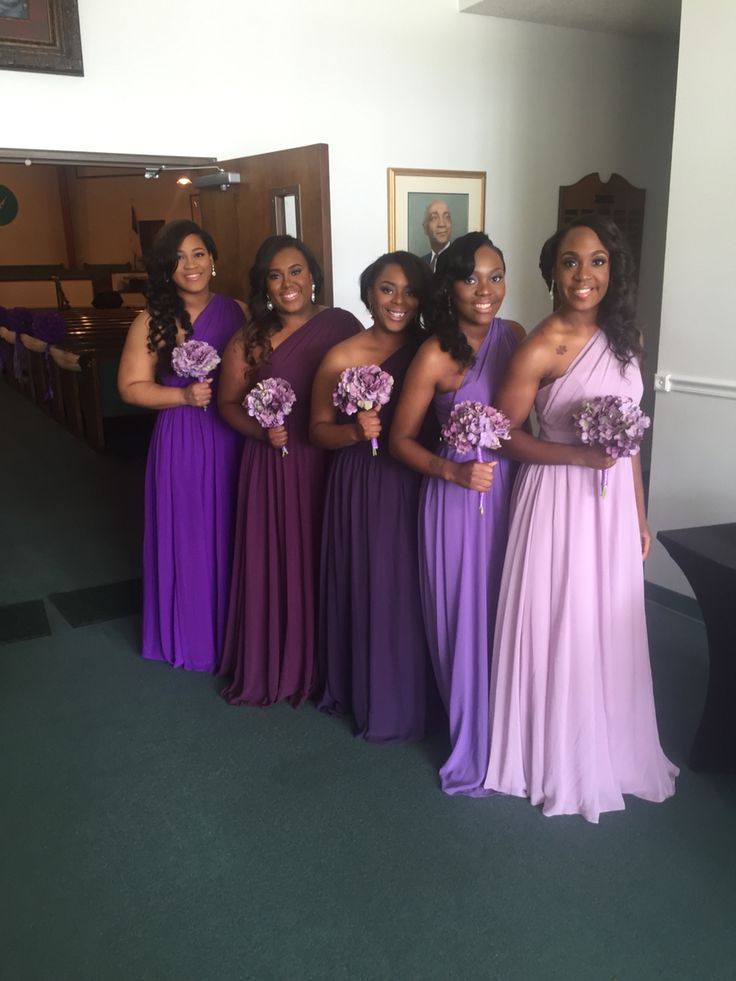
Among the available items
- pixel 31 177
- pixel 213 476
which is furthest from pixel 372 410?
pixel 31 177

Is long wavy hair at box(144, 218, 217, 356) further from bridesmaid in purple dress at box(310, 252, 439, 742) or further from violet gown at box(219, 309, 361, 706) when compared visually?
bridesmaid in purple dress at box(310, 252, 439, 742)

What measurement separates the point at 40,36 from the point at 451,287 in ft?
8.31

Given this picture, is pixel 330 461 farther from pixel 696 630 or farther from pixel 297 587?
pixel 696 630

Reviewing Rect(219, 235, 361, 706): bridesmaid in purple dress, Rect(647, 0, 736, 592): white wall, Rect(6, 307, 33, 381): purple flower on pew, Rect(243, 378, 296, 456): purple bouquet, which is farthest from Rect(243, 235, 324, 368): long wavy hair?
Rect(6, 307, 33, 381): purple flower on pew

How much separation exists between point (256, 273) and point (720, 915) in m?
2.53

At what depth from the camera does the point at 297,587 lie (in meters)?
3.18

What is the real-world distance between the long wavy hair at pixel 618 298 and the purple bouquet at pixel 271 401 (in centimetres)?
104

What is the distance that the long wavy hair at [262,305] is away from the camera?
301 cm

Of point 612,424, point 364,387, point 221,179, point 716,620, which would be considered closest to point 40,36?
point 221,179

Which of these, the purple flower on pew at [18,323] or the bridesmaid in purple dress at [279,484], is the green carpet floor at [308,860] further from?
the purple flower on pew at [18,323]

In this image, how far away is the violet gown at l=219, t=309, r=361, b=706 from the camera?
3.07 m

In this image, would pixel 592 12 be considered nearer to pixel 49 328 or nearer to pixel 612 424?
pixel 612 424

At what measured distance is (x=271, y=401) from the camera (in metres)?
2.89

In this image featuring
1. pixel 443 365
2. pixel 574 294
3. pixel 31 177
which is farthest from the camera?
pixel 31 177
